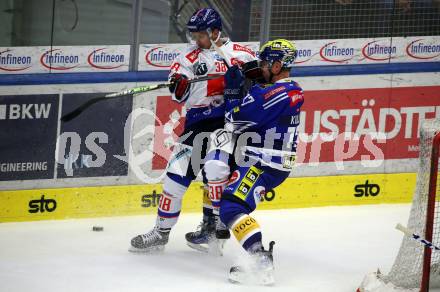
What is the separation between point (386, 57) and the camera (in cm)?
738

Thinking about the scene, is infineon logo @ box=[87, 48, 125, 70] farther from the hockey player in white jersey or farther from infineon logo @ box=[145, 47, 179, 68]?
the hockey player in white jersey

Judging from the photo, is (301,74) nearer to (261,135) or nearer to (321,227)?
(321,227)

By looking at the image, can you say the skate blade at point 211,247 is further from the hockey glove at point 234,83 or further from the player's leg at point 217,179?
the hockey glove at point 234,83

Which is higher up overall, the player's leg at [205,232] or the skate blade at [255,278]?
the player's leg at [205,232]

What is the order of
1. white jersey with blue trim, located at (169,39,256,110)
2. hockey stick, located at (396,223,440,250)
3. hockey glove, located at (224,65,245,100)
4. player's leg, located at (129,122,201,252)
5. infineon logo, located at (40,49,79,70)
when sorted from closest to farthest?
1. hockey stick, located at (396,223,440,250)
2. hockey glove, located at (224,65,245,100)
3. white jersey with blue trim, located at (169,39,256,110)
4. player's leg, located at (129,122,201,252)
5. infineon logo, located at (40,49,79,70)

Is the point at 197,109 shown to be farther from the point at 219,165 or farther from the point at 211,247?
the point at 211,247

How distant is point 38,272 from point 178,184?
0.98m

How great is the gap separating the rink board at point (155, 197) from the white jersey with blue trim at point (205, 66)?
1.24 meters

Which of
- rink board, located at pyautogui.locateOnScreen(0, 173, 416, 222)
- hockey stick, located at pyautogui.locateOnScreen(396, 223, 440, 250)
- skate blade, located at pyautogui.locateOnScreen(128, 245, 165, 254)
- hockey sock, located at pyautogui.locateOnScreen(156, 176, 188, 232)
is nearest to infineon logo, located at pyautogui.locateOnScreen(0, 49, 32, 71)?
rink board, located at pyautogui.locateOnScreen(0, 173, 416, 222)

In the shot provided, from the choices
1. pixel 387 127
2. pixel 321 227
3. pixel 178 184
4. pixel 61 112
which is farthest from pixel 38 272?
pixel 387 127

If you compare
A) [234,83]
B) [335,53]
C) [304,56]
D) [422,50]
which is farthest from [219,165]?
[422,50]

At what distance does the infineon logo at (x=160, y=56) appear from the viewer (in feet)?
22.1

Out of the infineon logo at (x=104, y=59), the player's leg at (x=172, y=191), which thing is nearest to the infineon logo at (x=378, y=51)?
the infineon logo at (x=104, y=59)

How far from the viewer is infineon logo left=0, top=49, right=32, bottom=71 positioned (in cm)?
623
